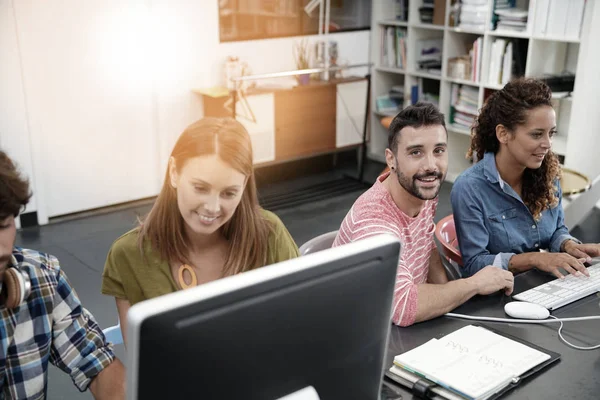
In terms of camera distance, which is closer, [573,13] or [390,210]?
[390,210]

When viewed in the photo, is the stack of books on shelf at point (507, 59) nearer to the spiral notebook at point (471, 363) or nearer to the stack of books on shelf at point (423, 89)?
the stack of books on shelf at point (423, 89)

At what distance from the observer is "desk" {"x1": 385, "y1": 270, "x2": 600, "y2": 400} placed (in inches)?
59.4

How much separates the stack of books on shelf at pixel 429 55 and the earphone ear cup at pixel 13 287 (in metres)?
4.80

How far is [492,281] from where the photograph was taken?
6.41ft

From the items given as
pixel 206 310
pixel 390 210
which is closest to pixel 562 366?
pixel 390 210

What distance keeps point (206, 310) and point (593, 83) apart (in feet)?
14.6

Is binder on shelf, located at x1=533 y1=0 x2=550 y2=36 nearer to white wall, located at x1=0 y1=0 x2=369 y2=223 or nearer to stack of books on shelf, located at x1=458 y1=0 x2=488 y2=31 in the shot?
stack of books on shelf, located at x1=458 y1=0 x2=488 y2=31

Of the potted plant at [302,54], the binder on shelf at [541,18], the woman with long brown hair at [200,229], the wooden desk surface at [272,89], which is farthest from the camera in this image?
the potted plant at [302,54]

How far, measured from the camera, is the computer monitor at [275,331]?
33.9 inches

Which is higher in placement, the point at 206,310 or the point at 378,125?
the point at 206,310

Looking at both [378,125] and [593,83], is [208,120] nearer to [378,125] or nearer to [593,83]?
[593,83]

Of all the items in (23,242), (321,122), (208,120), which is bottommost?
(23,242)

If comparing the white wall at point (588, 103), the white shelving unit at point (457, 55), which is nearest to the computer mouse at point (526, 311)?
the white wall at point (588, 103)

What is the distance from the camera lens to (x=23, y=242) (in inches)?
167
